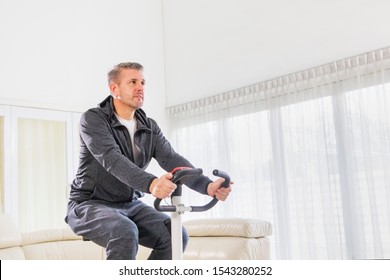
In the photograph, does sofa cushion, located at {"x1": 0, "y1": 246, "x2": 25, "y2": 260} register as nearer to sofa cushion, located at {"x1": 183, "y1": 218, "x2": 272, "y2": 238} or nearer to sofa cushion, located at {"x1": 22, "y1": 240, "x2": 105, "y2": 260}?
sofa cushion, located at {"x1": 22, "y1": 240, "x2": 105, "y2": 260}

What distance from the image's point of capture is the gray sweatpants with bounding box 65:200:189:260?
62.0 inches

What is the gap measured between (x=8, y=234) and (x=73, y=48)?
85.2 inches

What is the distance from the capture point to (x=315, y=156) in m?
3.84

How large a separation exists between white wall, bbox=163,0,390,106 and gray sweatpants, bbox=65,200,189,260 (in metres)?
2.47

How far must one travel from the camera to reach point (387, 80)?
348 cm

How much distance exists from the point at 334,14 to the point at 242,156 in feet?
4.75

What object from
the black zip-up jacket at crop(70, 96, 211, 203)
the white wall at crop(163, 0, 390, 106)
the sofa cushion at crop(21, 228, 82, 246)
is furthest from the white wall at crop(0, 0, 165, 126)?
the black zip-up jacket at crop(70, 96, 211, 203)

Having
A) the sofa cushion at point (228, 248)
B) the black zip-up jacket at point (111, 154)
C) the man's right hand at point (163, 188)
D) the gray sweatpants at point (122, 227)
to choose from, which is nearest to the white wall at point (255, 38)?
the sofa cushion at point (228, 248)

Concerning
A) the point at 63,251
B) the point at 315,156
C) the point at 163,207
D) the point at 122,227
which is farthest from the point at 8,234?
the point at 315,156

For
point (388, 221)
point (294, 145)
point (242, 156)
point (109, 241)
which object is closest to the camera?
point (109, 241)

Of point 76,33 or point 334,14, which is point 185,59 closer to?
point 76,33

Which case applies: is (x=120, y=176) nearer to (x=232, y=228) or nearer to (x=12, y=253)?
(x=232, y=228)

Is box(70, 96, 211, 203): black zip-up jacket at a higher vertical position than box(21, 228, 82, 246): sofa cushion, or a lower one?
higher
